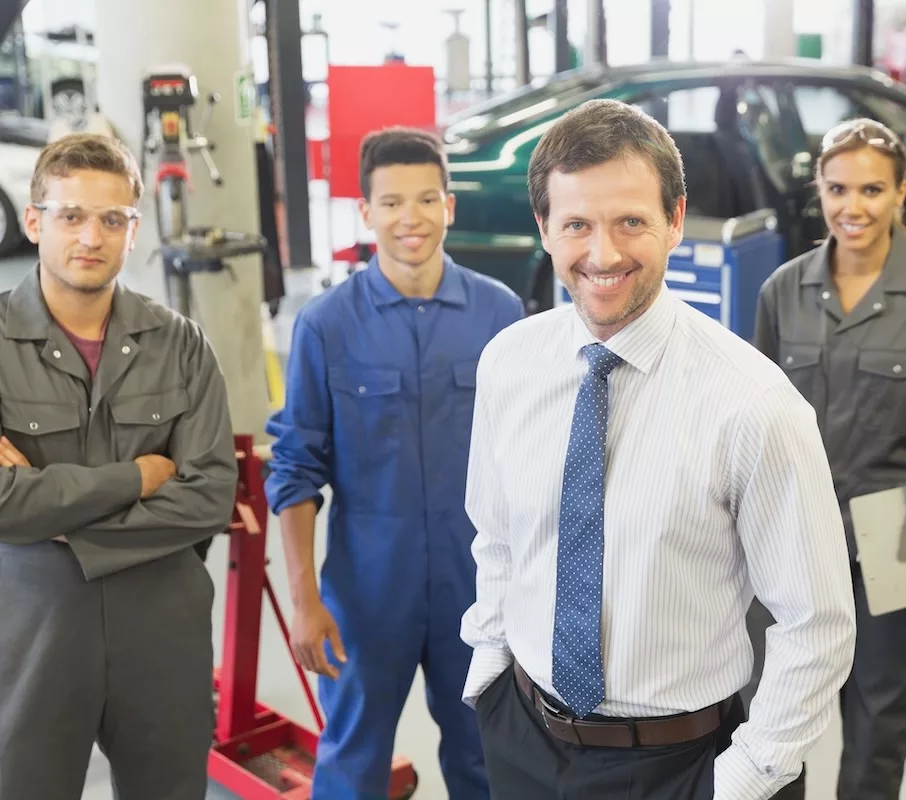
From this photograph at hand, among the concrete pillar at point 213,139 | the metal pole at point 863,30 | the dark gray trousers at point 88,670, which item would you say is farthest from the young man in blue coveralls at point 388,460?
the metal pole at point 863,30

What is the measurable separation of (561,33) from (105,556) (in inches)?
307

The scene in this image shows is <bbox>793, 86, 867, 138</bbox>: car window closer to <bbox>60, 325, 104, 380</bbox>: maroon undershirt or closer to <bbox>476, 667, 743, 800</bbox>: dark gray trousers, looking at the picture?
<bbox>60, 325, 104, 380</bbox>: maroon undershirt

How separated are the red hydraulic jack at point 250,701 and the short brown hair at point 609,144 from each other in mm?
1593

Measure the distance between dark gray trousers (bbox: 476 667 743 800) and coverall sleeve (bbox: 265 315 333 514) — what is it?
2.62ft

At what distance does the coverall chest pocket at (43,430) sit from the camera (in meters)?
1.98

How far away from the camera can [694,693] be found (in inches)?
56.2

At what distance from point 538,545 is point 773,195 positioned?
4683 mm

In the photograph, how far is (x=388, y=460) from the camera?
2.24 m

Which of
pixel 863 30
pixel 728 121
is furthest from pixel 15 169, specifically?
pixel 863 30

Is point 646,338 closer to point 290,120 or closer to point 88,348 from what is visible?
point 88,348

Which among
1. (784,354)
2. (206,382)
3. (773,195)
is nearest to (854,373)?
(784,354)

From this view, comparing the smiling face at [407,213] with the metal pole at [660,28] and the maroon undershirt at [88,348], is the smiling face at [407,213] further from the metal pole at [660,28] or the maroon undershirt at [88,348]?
the metal pole at [660,28]

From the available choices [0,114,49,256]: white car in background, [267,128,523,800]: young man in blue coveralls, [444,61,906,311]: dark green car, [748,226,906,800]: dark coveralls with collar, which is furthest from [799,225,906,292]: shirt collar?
[0,114,49,256]: white car in background

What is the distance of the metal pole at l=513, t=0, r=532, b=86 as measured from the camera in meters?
8.99
